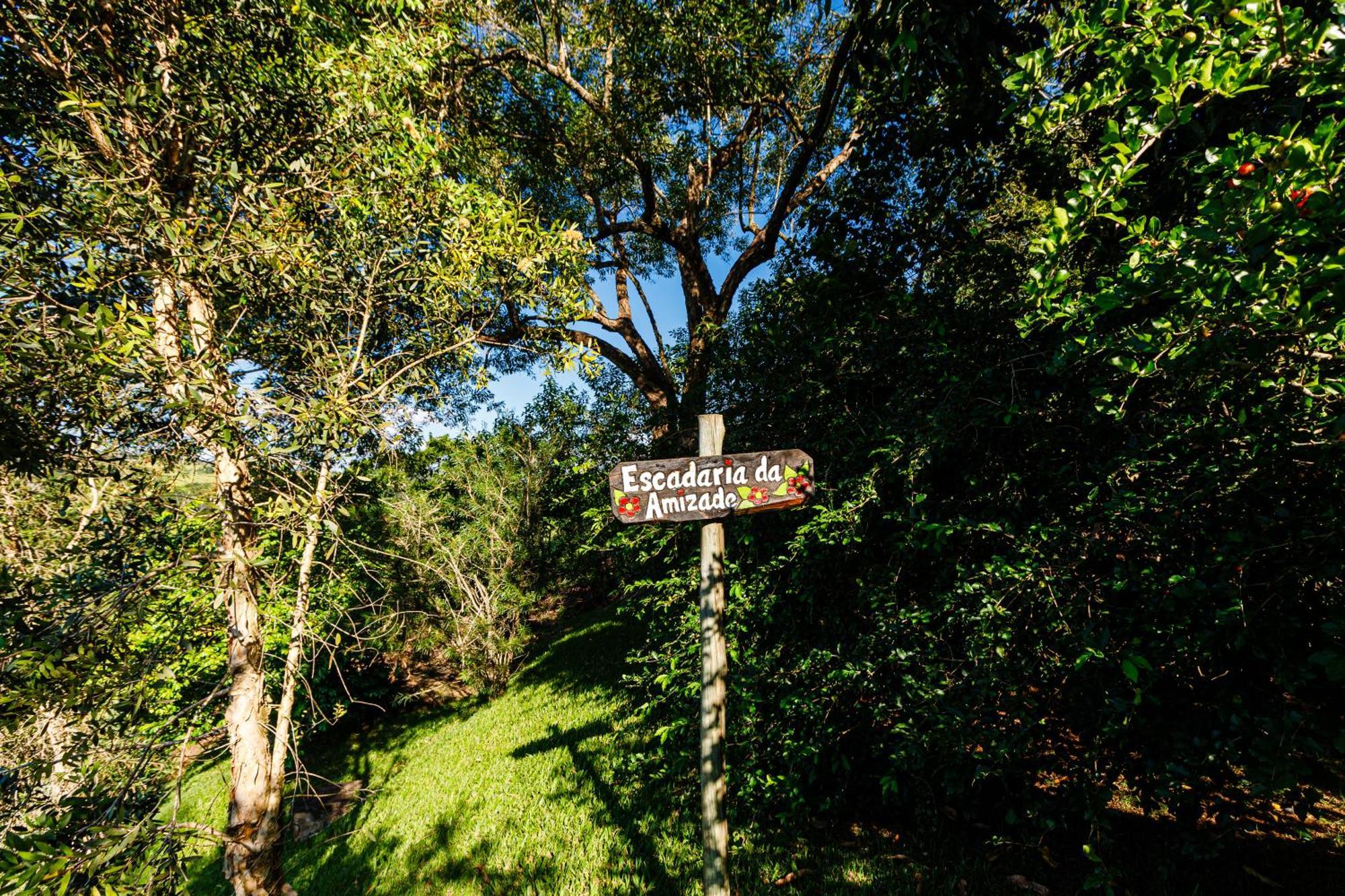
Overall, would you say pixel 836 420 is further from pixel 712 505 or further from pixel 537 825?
pixel 537 825

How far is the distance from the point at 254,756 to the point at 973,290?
6592mm

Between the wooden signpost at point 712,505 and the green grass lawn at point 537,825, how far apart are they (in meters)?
1.80

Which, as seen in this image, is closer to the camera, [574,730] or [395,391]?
[395,391]

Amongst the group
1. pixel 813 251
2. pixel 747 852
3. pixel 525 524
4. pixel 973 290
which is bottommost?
pixel 747 852

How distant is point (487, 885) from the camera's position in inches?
172

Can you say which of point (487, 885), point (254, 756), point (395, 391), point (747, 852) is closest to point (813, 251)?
point (395, 391)

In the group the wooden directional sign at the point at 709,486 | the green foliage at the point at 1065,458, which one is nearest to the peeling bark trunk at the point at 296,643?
the wooden directional sign at the point at 709,486

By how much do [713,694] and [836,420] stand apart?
8.59ft

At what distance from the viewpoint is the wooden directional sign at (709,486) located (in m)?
2.66

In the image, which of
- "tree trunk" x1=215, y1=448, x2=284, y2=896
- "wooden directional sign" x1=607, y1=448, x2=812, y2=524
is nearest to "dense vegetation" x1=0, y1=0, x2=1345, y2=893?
"tree trunk" x1=215, y1=448, x2=284, y2=896

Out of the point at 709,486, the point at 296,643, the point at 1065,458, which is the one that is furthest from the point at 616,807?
the point at 1065,458

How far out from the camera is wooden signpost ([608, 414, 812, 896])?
2.60 m

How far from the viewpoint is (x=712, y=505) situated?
276 centimetres

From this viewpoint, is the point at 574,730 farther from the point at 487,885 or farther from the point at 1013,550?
the point at 1013,550
